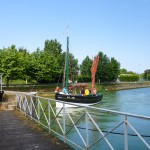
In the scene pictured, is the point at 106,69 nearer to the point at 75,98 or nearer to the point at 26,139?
the point at 75,98

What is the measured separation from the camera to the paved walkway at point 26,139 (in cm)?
963

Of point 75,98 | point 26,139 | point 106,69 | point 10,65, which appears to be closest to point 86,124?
point 26,139

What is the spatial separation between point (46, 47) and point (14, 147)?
8957 cm

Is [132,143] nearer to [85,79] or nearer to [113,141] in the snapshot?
[113,141]

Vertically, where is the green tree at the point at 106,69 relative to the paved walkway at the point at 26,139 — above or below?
above

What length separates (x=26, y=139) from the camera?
10.9 metres

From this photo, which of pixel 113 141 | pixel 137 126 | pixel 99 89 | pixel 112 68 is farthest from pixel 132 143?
pixel 112 68

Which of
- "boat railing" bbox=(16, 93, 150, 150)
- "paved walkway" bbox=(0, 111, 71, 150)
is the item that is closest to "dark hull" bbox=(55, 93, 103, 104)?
"boat railing" bbox=(16, 93, 150, 150)

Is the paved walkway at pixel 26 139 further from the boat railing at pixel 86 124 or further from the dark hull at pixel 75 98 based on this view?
the dark hull at pixel 75 98

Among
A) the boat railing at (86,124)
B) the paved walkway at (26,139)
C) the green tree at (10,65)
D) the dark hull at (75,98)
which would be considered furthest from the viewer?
the green tree at (10,65)

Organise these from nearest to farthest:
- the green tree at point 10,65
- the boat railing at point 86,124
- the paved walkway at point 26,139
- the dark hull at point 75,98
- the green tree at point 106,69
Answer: the boat railing at point 86,124, the paved walkway at point 26,139, the dark hull at point 75,98, the green tree at point 10,65, the green tree at point 106,69

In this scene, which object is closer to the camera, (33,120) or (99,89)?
(33,120)

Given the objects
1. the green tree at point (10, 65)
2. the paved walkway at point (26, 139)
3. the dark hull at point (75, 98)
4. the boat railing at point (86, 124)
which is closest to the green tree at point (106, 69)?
the green tree at point (10, 65)

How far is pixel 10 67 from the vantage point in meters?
66.2
